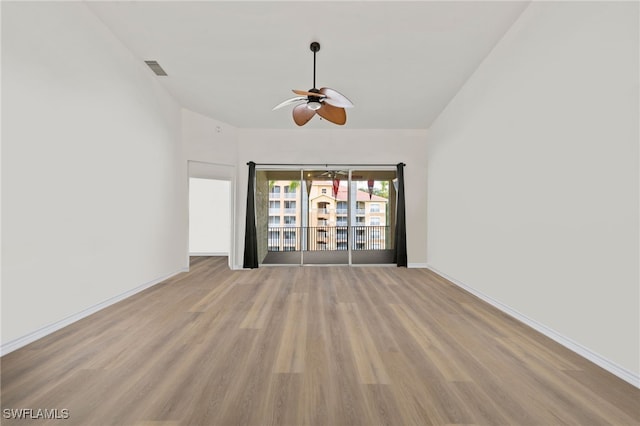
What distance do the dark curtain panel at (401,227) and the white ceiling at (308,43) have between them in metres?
1.48

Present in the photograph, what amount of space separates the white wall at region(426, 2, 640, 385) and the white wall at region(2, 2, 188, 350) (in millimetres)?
4308

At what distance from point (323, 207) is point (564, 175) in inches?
163

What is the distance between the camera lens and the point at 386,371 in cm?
169

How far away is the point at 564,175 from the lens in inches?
81.0

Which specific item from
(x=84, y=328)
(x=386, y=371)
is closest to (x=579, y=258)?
(x=386, y=371)

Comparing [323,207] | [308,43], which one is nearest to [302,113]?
[308,43]

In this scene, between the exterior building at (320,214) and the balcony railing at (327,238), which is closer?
the exterior building at (320,214)

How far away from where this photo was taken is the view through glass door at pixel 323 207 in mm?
5414

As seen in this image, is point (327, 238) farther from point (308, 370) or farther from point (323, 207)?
point (308, 370)

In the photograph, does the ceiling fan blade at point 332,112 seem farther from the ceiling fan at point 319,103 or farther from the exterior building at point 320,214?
the exterior building at point 320,214

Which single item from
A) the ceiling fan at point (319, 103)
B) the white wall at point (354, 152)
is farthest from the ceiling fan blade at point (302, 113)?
the white wall at point (354, 152)

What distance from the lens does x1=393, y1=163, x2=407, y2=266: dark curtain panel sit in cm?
516

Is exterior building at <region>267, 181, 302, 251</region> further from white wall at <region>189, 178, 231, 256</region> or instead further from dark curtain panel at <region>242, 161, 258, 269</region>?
white wall at <region>189, 178, 231, 256</region>

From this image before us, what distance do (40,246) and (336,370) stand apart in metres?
2.58
